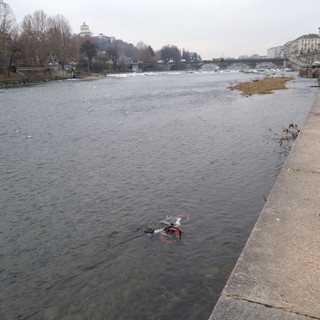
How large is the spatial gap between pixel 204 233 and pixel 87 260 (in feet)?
7.52

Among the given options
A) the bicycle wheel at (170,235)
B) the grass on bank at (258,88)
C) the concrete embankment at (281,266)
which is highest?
the grass on bank at (258,88)

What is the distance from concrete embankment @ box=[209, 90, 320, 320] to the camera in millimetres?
3021

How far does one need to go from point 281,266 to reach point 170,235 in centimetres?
308

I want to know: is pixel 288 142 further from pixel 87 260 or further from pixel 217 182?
pixel 87 260

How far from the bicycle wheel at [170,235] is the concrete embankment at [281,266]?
1.99m

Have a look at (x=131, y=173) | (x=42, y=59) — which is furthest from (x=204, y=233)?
(x=42, y=59)

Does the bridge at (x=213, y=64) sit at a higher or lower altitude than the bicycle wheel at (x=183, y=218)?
higher

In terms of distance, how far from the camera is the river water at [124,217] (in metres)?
4.89

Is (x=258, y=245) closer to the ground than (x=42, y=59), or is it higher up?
closer to the ground

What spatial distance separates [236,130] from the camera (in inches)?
643

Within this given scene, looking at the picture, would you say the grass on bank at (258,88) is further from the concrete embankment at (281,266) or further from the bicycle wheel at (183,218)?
the concrete embankment at (281,266)

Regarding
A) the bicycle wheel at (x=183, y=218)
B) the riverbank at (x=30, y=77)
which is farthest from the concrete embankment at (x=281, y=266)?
the riverbank at (x=30, y=77)

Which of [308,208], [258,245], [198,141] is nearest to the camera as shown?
[258,245]

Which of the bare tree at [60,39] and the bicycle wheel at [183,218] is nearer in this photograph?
the bicycle wheel at [183,218]
